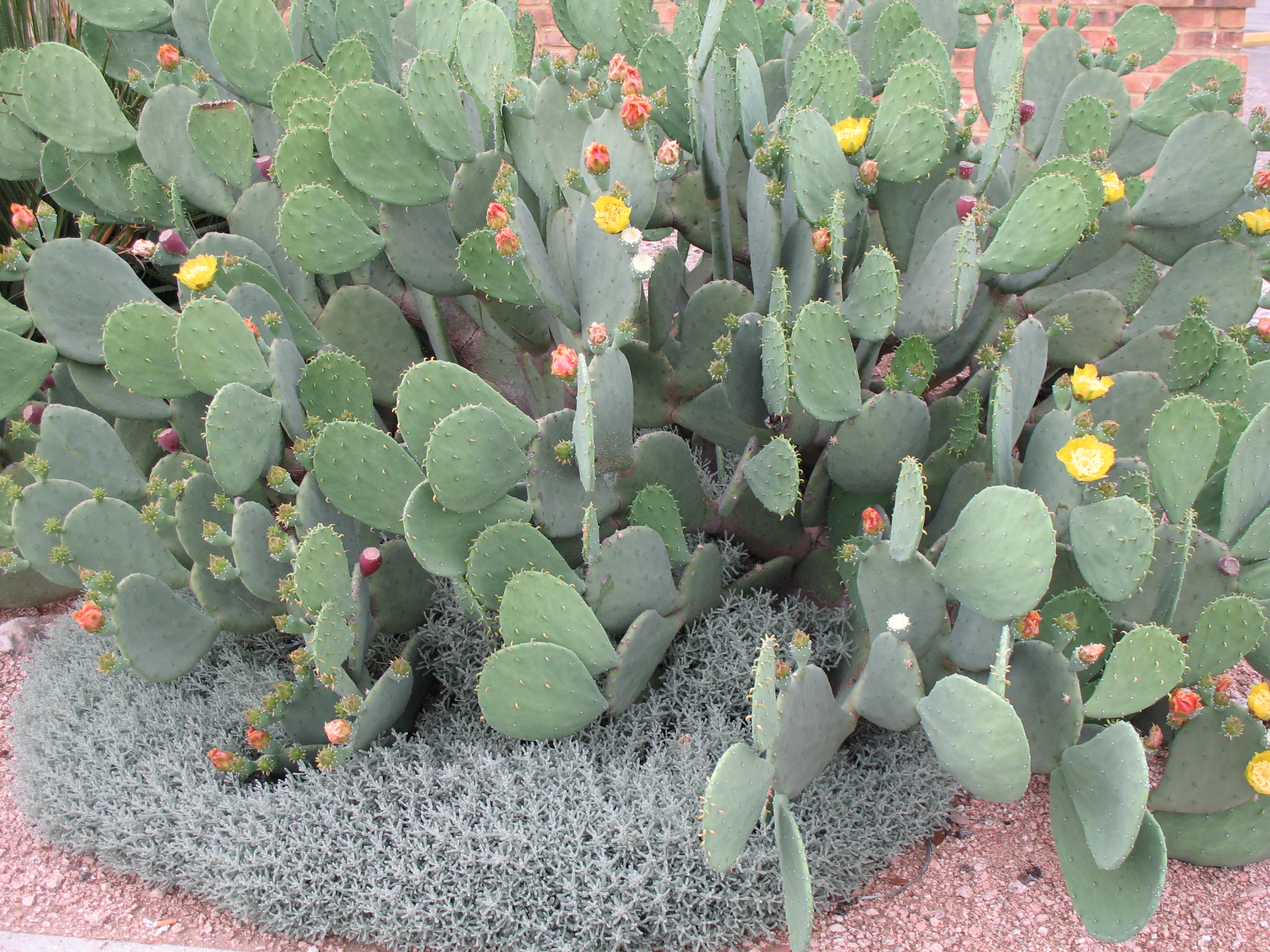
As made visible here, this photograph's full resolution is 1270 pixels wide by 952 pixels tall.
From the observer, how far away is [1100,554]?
1.72m

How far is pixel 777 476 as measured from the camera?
2.06 m

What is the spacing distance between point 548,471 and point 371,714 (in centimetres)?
63

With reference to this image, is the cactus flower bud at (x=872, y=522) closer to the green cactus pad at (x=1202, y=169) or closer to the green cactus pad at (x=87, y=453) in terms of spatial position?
the green cactus pad at (x=1202, y=169)

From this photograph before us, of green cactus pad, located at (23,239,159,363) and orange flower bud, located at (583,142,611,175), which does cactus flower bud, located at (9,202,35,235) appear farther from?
orange flower bud, located at (583,142,611,175)

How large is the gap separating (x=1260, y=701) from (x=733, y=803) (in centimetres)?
107

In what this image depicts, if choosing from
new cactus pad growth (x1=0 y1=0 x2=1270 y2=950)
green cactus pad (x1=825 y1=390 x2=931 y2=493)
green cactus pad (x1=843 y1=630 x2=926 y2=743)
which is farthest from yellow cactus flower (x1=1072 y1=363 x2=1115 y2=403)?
green cactus pad (x1=843 y1=630 x2=926 y2=743)

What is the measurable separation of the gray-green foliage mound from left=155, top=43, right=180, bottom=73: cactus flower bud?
152 cm

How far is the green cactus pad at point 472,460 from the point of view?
1804 mm

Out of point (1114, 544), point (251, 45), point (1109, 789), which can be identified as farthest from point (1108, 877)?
point (251, 45)

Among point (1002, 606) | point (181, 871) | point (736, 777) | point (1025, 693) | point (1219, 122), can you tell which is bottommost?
point (181, 871)

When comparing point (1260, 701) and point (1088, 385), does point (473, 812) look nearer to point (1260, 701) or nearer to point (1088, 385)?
point (1088, 385)

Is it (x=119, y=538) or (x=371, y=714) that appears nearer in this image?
(x=371, y=714)

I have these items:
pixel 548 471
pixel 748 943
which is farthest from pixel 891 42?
pixel 748 943

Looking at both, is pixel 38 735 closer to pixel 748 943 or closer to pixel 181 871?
pixel 181 871
